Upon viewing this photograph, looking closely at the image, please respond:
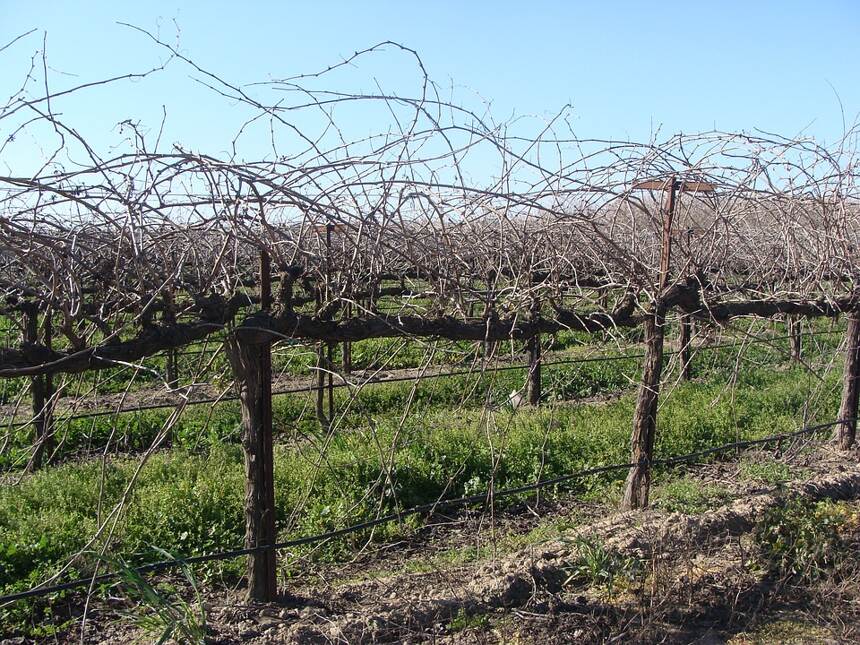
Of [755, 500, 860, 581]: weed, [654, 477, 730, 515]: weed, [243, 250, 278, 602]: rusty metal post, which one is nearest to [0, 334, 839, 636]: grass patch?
[654, 477, 730, 515]: weed

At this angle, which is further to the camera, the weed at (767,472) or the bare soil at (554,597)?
the weed at (767,472)

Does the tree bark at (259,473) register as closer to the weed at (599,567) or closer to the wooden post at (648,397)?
the weed at (599,567)

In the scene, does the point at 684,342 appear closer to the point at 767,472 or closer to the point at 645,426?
the point at 767,472

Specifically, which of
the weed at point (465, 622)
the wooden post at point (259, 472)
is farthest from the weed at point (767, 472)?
the wooden post at point (259, 472)

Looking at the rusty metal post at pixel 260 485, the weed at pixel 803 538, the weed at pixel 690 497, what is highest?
the rusty metal post at pixel 260 485

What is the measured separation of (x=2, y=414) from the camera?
741 centimetres

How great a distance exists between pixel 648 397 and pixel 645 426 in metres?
0.18

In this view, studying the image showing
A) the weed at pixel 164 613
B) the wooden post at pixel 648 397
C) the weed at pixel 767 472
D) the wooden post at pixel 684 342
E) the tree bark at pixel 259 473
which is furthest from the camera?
the weed at pixel 767 472

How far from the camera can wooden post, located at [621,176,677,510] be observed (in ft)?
14.1

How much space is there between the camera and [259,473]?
317cm

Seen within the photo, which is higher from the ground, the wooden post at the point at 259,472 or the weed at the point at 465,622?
the wooden post at the point at 259,472

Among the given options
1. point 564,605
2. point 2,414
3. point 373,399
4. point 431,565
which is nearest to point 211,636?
point 431,565

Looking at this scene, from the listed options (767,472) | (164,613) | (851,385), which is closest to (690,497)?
(767,472)

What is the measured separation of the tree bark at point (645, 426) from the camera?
14.3 ft
